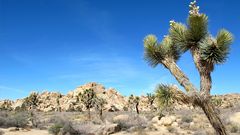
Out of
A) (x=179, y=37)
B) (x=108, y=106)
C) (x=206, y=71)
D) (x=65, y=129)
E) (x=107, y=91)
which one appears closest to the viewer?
(x=206, y=71)

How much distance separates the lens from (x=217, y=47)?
8.00 metres

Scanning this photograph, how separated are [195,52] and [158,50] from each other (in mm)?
1115

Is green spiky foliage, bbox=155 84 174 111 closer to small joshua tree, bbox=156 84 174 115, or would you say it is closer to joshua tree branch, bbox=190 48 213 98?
small joshua tree, bbox=156 84 174 115

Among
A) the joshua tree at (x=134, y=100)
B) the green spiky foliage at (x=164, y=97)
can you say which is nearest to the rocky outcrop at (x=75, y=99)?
the joshua tree at (x=134, y=100)

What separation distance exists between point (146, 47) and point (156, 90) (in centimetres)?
176

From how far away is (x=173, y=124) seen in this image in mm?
23656

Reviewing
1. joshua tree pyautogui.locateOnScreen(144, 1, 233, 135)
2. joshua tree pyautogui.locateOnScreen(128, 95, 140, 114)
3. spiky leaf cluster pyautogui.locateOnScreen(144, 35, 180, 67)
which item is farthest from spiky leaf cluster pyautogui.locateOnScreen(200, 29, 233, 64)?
joshua tree pyautogui.locateOnScreen(128, 95, 140, 114)

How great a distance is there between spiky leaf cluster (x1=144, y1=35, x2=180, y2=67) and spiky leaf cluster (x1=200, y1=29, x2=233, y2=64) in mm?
1130

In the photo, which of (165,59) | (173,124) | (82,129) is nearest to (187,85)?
(165,59)

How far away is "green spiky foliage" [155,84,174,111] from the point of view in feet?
25.1

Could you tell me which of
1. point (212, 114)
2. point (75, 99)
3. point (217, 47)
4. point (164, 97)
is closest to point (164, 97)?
point (164, 97)

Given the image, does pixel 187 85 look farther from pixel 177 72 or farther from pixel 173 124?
pixel 173 124

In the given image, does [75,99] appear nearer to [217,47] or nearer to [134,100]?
[134,100]

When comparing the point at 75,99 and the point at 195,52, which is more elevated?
the point at 75,99
